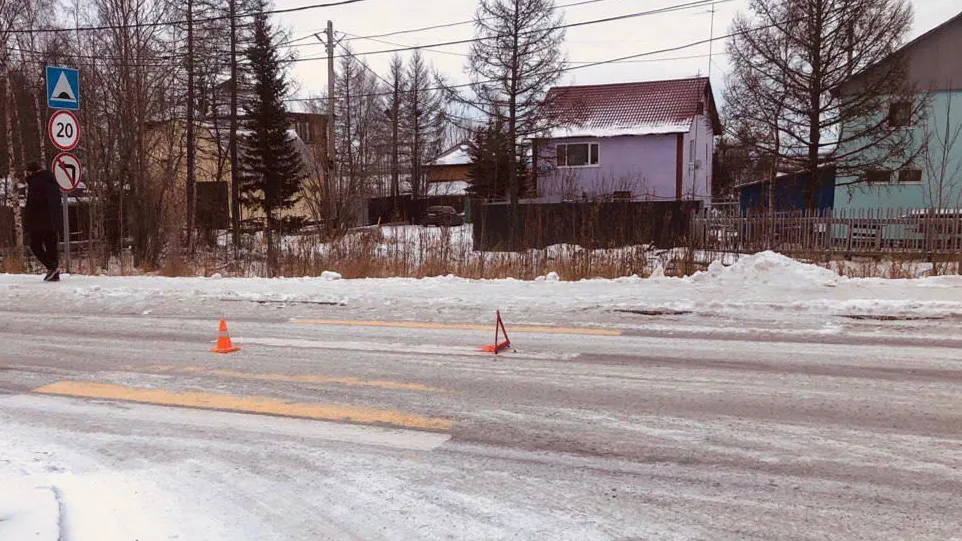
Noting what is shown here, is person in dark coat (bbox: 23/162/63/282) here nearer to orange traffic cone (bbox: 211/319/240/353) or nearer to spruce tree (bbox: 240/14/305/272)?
orange traffic cone (bbox: 211/319/240/353)

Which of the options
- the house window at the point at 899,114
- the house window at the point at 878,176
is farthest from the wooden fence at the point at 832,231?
the house window at the point at 899,114

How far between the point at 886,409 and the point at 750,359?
1.51 m

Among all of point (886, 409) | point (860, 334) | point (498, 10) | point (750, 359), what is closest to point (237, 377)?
point (750, 359)

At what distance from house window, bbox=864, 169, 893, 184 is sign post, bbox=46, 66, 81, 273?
2361 centimetres

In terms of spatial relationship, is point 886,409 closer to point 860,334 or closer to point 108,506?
point 860,334

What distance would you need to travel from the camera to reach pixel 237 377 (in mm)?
5441

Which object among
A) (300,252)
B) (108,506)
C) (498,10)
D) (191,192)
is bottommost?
(108,506)

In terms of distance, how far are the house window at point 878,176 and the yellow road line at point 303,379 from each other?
76.1 feet

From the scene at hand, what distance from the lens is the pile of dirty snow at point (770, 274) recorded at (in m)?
9.95

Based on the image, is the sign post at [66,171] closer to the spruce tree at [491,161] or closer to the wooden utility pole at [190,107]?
the wooden utility pole at [190,107]

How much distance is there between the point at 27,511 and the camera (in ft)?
9.82

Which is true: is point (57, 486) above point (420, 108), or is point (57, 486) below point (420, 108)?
below

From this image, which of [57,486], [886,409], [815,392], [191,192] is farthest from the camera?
[191,192]

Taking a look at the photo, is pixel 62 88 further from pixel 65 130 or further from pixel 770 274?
pixel 770 274
